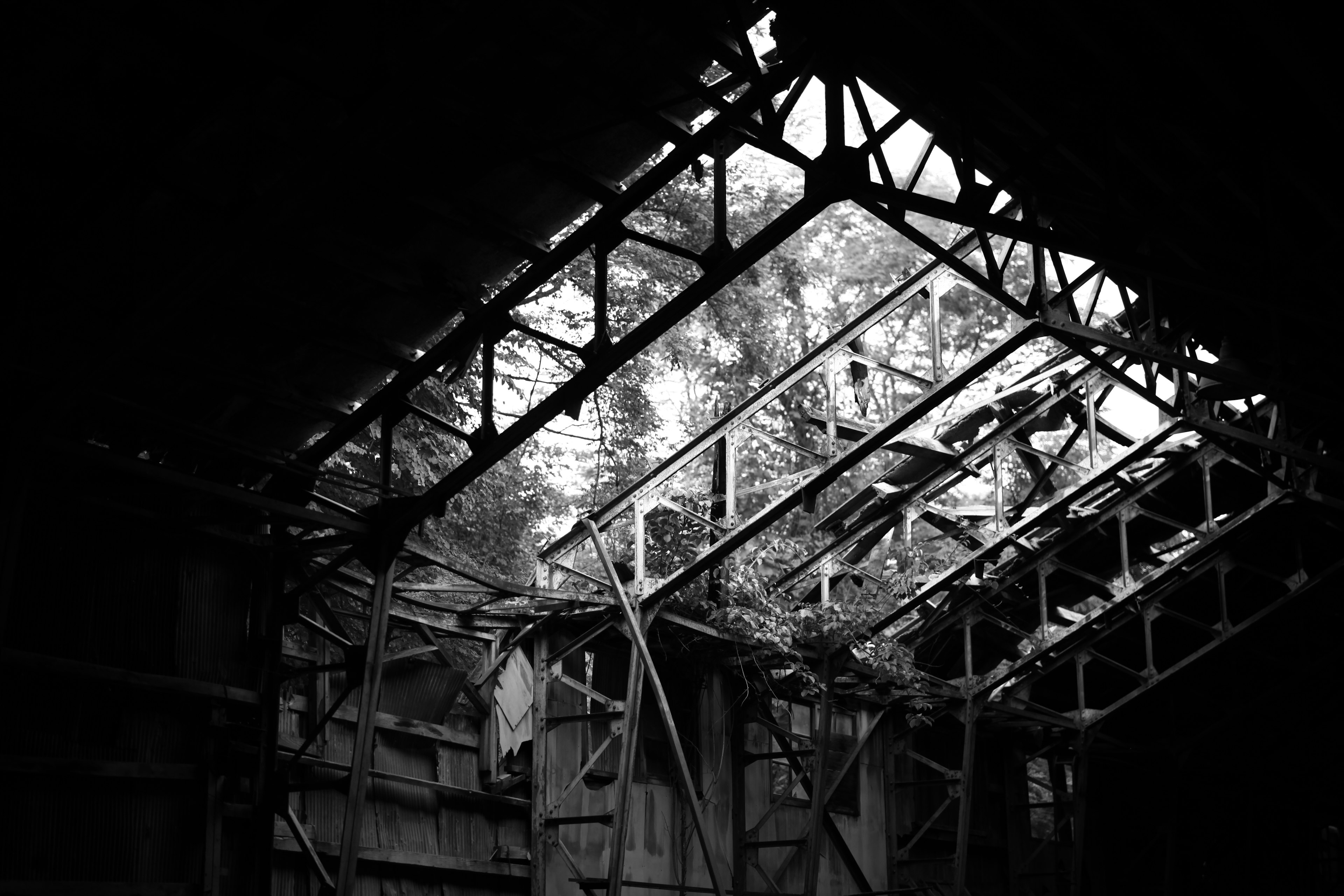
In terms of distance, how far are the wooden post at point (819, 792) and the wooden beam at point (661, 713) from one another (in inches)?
84.8

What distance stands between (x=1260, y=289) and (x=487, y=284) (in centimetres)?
681

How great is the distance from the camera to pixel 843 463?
13203 millimetres

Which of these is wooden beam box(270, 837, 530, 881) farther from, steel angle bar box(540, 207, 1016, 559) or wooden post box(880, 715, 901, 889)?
wooden post box(880, 715, 901, 889)

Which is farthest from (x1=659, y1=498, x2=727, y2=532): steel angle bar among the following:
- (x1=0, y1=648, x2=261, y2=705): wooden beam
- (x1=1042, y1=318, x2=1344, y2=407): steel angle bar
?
(x1=0, y1=648, x2=261, y2=705): wooden beam

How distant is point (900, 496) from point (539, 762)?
213 inches

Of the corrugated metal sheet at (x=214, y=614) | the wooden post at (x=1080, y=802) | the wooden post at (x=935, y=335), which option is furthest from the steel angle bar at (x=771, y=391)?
the wooden post at (x=1080, y=802)

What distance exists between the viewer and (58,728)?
32.1 feet

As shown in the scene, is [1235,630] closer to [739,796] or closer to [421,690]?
[739,796]

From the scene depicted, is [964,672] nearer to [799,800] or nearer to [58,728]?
[799,800]

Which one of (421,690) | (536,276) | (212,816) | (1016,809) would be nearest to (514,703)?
(421,690)

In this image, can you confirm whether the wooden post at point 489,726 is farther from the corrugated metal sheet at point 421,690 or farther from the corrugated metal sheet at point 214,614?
the corrugated metal sheet at point 214,614

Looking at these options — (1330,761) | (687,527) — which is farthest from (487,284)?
(1330,761)

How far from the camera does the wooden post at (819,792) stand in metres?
14.6

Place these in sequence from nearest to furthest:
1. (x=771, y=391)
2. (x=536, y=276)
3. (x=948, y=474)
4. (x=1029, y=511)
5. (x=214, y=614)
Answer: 1. (x=536, y=276)
2. (x=214, y=614)
3. (x=771, y=391)
4. (x=948, y=474)
5. (x=1029, y=511)
